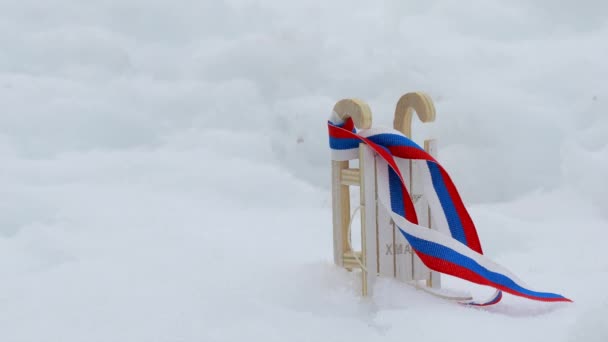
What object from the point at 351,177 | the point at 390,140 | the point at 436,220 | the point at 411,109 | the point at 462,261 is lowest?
the point at 462,261

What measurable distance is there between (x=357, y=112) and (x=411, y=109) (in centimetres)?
21

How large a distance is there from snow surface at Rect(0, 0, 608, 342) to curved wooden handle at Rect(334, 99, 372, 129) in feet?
1.56

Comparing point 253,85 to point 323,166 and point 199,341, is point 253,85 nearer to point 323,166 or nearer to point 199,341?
point 323,166

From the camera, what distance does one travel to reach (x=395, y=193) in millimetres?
2342

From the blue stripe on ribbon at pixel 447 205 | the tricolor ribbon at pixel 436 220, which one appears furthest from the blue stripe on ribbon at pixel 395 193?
the blue stripe on ribbon at pixel 447 205

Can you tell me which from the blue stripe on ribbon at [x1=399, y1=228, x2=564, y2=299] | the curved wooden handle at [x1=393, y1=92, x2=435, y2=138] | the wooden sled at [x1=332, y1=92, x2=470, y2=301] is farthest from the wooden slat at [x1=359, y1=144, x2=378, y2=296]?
the curved wooden handle at [x1=393, y1=92, x2=435, y2=138]

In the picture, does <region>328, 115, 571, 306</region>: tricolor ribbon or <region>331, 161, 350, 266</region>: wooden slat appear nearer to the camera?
<region>328, 115, 571, 306</region>: tricolor ribbon

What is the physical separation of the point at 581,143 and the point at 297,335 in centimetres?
261

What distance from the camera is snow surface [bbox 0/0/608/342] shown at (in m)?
2.29

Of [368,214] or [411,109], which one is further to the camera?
[411,109]

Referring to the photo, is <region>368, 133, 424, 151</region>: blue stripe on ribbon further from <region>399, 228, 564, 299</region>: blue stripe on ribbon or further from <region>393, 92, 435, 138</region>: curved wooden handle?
<region>399, 228, 564, 299</region>: blue stripe on ribbon

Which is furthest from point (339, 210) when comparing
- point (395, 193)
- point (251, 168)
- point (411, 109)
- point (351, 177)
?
point (251, 168)

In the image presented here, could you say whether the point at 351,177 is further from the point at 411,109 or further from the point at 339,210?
the point at 411,109

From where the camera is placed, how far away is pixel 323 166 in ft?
13.8
